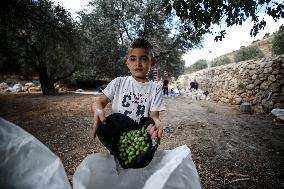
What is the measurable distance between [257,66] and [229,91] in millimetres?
2692

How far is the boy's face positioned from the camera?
182 centimetres

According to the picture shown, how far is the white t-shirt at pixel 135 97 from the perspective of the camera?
1.83 meters

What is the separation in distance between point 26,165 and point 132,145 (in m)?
0.51

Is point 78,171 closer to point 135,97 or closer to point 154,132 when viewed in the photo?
point 154,132

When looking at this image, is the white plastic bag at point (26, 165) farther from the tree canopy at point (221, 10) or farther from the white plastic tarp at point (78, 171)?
the tree canopy at point (221, 10)

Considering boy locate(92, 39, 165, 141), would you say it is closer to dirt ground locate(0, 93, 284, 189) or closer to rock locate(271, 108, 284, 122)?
dirt ground locate(0, 93, 284, 189)

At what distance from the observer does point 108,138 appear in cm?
136

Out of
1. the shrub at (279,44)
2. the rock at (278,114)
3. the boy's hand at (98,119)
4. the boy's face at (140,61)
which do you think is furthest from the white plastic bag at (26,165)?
the shrub at (279,44)

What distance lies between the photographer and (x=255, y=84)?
37.8 ft

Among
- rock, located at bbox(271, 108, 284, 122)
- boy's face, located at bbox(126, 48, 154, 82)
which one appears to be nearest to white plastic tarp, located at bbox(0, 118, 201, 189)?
boy's face, located at bbox(126, 48, 154, 82)

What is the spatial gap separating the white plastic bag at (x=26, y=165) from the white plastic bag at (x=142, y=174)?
0.17 metres

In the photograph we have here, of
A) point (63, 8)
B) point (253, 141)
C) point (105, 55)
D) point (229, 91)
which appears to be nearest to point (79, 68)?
point (105, 55)

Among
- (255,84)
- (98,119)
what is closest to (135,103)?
(98,119)

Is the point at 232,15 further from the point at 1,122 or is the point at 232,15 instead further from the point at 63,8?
the point at 63,8
